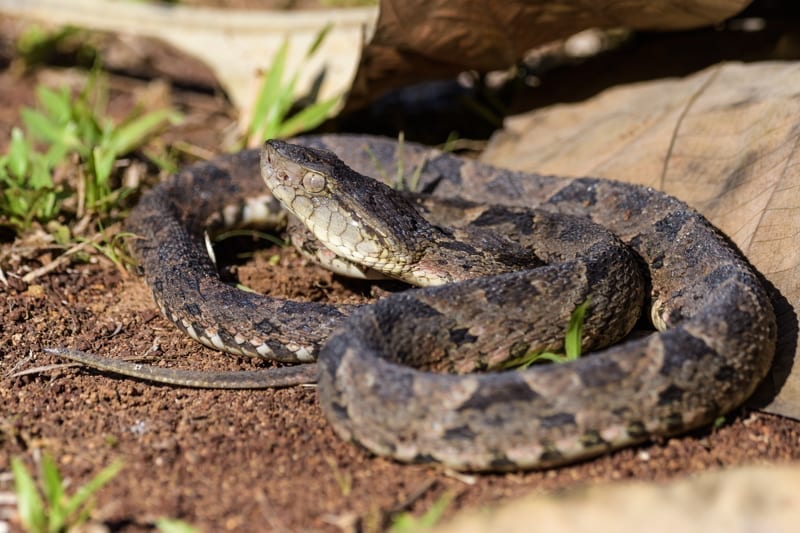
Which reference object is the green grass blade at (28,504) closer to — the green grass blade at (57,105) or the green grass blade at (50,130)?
the green grass blade at (50,130)

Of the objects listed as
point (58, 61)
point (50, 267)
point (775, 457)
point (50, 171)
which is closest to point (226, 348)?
point (50, 267)

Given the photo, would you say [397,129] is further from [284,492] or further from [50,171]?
[284,492]

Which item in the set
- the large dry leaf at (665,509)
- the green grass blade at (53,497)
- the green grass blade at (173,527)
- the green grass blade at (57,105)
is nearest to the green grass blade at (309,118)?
the green grass blade at (57,105)

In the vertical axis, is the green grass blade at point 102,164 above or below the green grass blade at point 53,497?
below

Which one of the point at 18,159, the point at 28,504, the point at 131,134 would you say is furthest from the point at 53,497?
the point at 131,134

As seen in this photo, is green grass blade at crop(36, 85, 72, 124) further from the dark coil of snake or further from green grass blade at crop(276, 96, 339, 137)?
green grass blade at crop(276, 96, 339, 137)

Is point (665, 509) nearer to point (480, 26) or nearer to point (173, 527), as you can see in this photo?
point (173, 527)

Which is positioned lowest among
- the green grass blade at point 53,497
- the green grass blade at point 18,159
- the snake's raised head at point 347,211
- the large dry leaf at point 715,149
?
the green grass blade at point 18,159

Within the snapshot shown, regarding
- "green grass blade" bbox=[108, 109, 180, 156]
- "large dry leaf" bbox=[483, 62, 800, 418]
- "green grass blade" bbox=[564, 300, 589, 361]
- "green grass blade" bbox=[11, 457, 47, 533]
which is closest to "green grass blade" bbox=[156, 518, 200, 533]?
"green grass blade" bbox=[11, 457, 47, 533]
